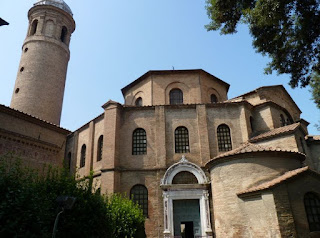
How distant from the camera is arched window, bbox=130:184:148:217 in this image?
14602 millimetres

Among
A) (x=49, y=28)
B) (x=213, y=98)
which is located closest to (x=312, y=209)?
(x=213, y=98)

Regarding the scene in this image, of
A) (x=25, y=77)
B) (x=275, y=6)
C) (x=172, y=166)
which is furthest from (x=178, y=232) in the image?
(x=25, y=77)

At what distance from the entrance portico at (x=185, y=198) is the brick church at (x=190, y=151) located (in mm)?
52

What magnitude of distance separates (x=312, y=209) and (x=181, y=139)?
7.82 m

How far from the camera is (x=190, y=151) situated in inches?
616

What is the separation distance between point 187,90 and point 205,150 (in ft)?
17.9

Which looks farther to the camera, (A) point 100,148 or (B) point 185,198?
(A) point 100,148

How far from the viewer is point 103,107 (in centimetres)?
1720

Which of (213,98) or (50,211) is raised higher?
(213,98)

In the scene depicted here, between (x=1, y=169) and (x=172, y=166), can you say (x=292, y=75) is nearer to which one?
(x=172, y=166)

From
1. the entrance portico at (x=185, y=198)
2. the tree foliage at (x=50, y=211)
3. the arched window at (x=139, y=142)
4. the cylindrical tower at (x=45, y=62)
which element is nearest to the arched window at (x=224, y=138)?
the entrance portico at (x=185, y=198)

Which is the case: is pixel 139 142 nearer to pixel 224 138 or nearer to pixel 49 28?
pixel 224 138

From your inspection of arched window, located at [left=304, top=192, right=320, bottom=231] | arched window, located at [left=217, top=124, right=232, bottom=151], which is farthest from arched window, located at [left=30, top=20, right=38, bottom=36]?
arched window, located at [left=304, top=192, right=320, bottom=231]

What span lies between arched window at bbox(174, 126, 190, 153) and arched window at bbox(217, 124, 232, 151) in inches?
77.5
